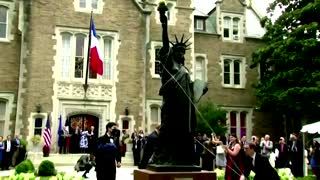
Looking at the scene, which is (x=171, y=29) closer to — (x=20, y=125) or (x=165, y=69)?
(x=20, y=125)

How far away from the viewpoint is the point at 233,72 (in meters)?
32.1

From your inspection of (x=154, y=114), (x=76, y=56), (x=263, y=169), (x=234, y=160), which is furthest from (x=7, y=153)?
(x=263, y=169)

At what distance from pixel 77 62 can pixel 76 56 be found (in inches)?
14.2

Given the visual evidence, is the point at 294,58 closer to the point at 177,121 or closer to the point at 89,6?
the point at 89,6

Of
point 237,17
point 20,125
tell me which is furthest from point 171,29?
point 20,125

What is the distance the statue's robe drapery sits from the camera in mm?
8125

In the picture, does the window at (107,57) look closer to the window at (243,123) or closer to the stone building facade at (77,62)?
the stone building facade at (77,62)

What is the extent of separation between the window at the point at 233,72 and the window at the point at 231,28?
1.61m

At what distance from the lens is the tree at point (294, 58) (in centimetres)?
2412

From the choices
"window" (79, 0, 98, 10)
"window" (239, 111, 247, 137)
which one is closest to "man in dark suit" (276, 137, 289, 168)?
"window" (239, 111, 247, 137)

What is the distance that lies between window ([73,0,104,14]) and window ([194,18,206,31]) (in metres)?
8.37

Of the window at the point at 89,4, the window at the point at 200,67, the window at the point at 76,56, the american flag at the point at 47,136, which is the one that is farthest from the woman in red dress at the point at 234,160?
the window at the point at 200,67

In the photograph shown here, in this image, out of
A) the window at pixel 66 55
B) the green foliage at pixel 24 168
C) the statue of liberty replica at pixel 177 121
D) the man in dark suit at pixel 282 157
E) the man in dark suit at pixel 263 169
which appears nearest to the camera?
the man in dark suit at pixel 263 169

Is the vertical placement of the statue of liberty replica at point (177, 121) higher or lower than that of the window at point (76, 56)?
lower
